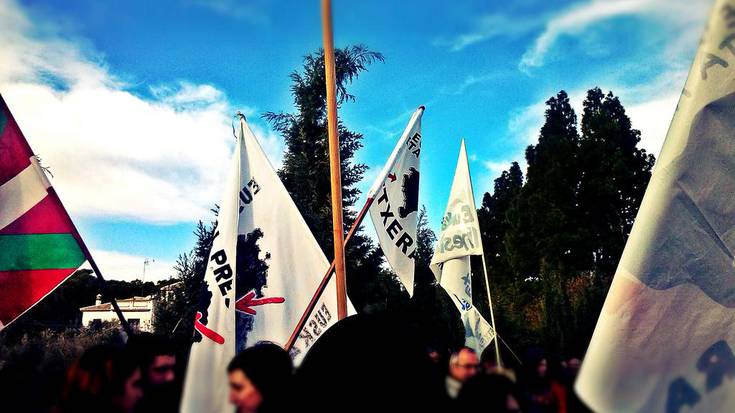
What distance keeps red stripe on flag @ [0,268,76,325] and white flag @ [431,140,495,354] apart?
23.7 feet

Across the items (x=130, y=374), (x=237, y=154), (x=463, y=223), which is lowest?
(x=130, y=374)

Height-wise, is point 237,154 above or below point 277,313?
above

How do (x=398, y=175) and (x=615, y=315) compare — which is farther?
(x=398, y=175)

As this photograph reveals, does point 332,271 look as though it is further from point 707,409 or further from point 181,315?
point 181,315

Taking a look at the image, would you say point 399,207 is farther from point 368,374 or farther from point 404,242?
point 368,374

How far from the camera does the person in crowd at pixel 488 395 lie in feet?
8.56

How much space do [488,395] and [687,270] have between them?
47.5 inches

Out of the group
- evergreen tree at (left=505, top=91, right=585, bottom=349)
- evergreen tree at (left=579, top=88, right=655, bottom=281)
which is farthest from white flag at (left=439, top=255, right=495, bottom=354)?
evergreen tree at (left=579, top=88, right=655, bottom=281)

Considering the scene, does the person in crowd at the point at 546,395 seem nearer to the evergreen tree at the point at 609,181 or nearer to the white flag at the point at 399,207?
the white flag at the point at 399,207

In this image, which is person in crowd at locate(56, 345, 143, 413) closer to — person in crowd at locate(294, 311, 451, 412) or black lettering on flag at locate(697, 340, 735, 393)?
person in crowd at locate(294, 311, 451, 412)

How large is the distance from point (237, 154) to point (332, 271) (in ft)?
7.55

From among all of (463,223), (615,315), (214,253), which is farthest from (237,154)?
(615,315)

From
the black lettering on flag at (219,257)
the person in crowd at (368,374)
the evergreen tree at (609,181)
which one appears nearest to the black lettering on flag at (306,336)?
the black lettering on flag at (219,257)

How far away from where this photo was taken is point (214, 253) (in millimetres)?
7438
